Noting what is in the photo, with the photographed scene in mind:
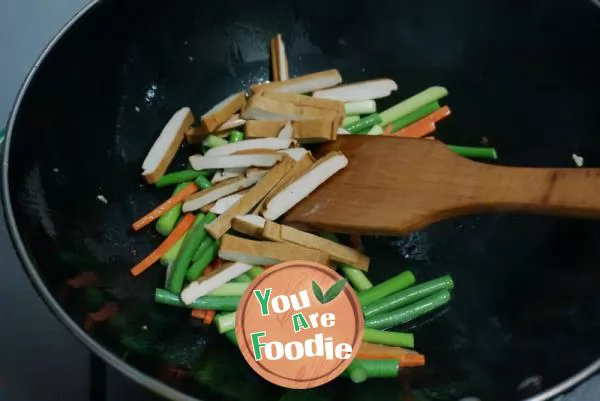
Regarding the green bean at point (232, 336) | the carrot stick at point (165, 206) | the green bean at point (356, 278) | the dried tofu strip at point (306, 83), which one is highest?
the dried tofu strip at point (306, 83)

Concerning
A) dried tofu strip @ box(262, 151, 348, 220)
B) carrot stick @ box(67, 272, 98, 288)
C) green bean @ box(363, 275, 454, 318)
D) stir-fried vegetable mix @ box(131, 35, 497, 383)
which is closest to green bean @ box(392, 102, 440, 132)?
stir-fried vegetable mix @ box(131, 35, 497, 383)

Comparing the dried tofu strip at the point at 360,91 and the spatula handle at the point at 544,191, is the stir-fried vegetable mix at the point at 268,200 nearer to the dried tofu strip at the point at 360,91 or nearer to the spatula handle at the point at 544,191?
the dried tofu strip at the point at 360,91

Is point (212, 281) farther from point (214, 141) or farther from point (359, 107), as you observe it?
point (359, 107)

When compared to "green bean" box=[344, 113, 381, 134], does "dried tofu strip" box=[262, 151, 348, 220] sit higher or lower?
higher

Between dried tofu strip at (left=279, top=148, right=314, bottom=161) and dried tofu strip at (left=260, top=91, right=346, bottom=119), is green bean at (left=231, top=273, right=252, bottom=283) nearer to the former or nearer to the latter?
dried tofu strip at (left=279, top=148, right=314, bottom=161)

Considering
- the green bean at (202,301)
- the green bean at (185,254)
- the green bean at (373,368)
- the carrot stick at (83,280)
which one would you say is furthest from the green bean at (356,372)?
the carrot stick at (83,280)

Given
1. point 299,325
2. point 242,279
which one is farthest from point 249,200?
point 299,325

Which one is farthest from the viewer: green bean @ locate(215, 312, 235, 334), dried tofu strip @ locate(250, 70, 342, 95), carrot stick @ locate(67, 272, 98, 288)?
dried tofu strip @ locate(250, 70, 342, 95)
